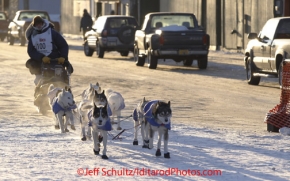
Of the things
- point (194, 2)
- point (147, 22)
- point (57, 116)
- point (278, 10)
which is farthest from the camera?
point (194, 2)

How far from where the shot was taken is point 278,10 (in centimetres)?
3562

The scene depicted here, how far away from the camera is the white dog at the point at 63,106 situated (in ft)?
44.9

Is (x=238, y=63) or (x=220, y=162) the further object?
(x=238, y=63)

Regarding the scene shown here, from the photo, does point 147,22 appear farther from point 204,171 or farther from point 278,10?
point 204,171

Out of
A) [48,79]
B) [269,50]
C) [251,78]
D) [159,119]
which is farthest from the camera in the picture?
[251,78]

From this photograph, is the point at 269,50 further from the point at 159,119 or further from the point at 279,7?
the point at 279,7

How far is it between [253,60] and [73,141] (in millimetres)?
11756

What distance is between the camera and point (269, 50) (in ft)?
76.0

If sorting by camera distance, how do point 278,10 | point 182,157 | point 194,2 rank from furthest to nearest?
point 194,2, point 278,10, point 182,157

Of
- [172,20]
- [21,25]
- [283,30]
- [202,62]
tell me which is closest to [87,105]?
[283,30]

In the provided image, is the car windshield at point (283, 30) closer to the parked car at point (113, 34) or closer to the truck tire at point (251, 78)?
the truck tire at point (251, 78)

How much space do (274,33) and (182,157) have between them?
40.3 feet

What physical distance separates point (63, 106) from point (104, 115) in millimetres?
2526

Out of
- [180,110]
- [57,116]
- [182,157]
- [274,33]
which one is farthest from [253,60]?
[182,157]
